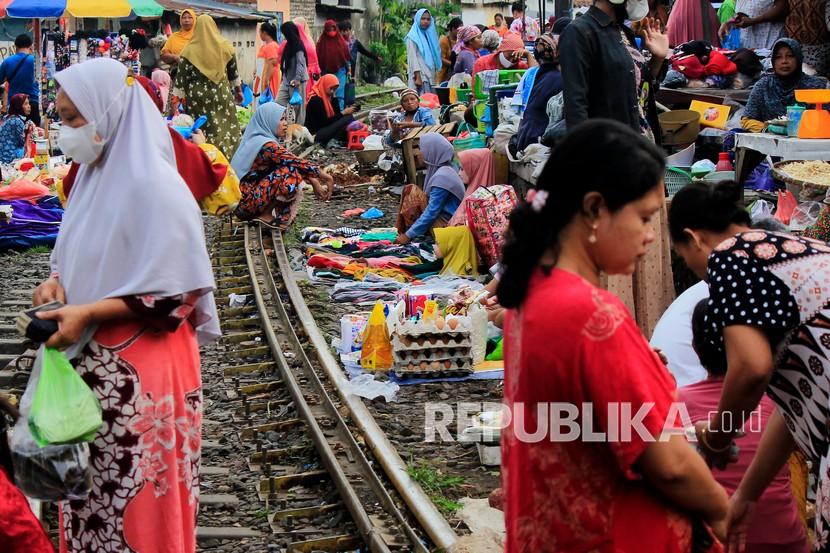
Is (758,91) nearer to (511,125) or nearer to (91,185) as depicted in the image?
(511,125)

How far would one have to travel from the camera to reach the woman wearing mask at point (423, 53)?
22.4 metres

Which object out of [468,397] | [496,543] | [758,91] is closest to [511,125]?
[758,91]

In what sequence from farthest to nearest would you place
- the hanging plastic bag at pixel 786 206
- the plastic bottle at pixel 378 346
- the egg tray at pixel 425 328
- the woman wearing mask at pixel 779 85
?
the woman wearing mask at pixel 779 85 < the plastic bottle at pixel 378 346 < the egg tray at pixel 425 328 < the hanging plastic bag at pixel 786 206

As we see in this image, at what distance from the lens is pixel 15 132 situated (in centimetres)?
1647

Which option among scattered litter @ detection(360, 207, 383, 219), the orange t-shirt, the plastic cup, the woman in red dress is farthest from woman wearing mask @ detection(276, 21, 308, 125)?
the woman in red dress

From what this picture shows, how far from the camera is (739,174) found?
347 inches

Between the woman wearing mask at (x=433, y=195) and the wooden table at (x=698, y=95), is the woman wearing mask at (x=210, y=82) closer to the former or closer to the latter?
the woman wearing mask at (x=433, y=195)

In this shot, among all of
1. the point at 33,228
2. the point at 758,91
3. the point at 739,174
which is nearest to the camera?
the point at 739,174

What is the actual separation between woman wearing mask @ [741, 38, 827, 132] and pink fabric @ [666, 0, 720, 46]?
622 centimetres

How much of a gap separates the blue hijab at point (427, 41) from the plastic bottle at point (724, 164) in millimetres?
13448

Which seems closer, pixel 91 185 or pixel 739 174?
pixel 91 185

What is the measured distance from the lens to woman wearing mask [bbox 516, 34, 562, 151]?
384 inches

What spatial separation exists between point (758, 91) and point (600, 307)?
26.0 feet

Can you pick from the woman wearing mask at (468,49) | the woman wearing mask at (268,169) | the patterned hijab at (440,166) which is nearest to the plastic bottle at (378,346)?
the patterned hijab at (440,166)
